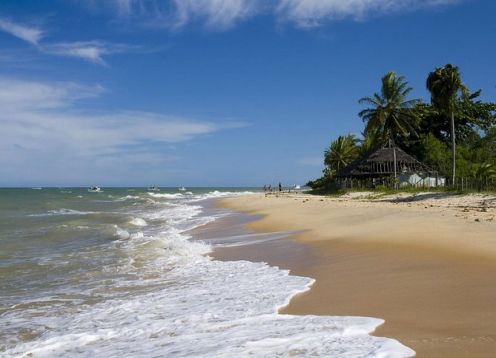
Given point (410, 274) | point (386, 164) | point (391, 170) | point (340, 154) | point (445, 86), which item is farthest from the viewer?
point (340, 154)

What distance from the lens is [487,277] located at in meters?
7.06

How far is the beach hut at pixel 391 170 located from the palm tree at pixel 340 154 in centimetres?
Answer: 1533

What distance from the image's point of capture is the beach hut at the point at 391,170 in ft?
138

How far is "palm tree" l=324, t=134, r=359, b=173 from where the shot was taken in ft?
202

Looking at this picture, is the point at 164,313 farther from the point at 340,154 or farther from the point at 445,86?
the point at 340,154

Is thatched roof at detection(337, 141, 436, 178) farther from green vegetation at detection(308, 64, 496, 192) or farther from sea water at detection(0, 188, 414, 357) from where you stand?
sea water at detection(0, 188, 414, 357)

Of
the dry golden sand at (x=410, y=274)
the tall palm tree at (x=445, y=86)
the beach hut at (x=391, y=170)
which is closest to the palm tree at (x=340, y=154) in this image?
the beach hut at (x=391, y=170)

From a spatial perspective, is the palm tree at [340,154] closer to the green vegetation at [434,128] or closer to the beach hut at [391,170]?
the green vegetation at [434,128]

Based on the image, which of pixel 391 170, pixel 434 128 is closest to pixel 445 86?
pixel 391 170

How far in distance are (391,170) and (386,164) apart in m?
0.85

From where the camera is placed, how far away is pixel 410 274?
784 cm

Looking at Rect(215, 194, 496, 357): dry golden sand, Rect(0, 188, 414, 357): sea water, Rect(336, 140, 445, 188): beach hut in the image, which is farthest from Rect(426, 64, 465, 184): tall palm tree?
Rect(0, 188, 414, 357): sea water

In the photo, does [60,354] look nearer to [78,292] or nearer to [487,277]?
[78,292]

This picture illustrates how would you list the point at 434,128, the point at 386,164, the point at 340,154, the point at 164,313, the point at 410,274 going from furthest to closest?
the point at 340,154
the point at 434,128
the point at 386,164
the point at 410,274
the point at 164,313
